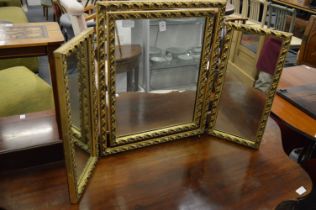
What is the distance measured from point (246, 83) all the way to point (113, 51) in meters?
0.40

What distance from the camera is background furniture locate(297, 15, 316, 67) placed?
1562mm

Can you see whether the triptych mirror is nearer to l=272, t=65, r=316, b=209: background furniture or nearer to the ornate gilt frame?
the ornate gilt frame

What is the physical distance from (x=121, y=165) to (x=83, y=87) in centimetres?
22

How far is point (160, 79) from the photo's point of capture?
82cm

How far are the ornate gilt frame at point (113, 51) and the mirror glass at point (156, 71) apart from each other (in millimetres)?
17

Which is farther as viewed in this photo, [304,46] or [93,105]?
[304,46]

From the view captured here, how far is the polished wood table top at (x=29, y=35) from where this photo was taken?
2.37 feet

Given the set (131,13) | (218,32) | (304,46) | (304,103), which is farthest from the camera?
(304,46)

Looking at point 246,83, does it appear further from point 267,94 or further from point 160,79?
point 160,79

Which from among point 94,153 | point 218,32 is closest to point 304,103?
point 218,32

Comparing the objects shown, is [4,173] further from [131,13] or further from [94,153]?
[131,13]

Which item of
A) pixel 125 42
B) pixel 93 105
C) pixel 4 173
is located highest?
pixel 125 42

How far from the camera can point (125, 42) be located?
68 cm

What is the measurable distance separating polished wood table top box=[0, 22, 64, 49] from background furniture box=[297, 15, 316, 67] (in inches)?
51.4
